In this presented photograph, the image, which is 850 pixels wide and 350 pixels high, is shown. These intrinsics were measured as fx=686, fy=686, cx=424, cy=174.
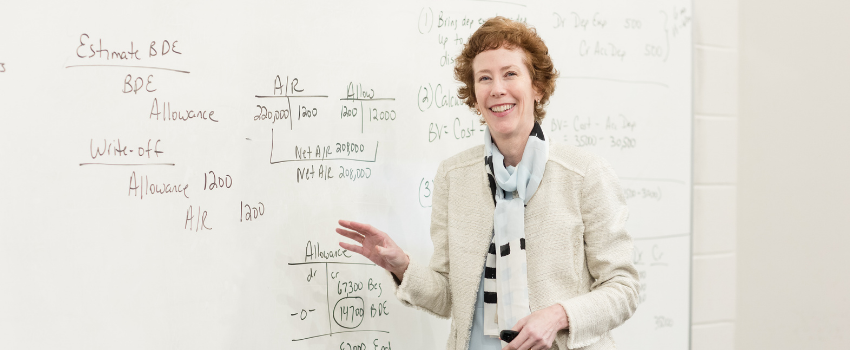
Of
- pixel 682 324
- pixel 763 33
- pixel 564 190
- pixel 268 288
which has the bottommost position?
pixel 682 324

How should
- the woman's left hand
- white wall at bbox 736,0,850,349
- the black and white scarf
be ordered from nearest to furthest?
the woman's left hand
the black and white scarf
white wall at bbox 736,0,850,349

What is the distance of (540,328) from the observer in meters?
1.28

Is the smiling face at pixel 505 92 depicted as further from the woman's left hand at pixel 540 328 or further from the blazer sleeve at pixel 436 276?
the woman's left hand at pixel 540 328

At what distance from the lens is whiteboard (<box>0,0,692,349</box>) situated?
142 centimetres

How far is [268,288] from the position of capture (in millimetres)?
1623

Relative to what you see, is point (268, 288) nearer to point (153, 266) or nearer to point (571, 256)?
point (153, 266)

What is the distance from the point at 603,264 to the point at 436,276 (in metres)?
0.36

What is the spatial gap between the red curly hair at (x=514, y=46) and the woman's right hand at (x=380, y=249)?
40 centimetres

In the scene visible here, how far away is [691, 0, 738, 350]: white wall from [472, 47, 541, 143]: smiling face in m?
1.10

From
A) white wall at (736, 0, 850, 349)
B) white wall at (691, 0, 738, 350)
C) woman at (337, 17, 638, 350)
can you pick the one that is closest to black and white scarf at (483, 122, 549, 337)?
woman at (337, 17, 638, 350)

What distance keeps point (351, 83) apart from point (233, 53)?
Result: 0.29 metres

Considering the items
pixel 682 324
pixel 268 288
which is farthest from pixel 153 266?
pixel 682 324

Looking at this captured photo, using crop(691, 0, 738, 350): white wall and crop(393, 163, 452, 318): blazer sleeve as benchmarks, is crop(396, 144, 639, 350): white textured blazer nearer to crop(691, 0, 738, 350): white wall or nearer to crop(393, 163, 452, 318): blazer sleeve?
crop(393, 163, 452, 318): blazer sleeve

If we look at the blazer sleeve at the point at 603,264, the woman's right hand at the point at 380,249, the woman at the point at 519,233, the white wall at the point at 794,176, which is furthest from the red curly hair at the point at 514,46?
the white wall at the point at 794,176
